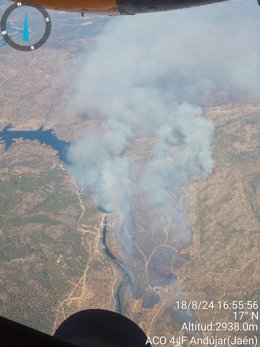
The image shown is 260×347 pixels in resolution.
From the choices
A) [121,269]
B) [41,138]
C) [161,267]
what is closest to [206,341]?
[161,267]

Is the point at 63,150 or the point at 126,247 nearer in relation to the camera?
the point at 126,247

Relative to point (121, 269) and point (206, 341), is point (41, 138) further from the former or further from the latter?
point (206, 341)

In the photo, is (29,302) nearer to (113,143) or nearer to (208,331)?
(208,331)

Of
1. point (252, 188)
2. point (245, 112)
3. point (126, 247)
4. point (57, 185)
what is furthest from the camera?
point (245, 112)

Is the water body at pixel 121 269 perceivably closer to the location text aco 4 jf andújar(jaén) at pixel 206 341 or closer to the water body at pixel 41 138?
the location text aco 4 jf andújar(jaén) at pixel 206 341

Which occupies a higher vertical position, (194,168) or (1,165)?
(1,165)

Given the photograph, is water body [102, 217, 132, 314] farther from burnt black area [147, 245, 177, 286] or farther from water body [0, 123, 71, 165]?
water body [0, 123, 71, 165]

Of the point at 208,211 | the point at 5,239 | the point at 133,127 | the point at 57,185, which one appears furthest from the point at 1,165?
the point at 208,211

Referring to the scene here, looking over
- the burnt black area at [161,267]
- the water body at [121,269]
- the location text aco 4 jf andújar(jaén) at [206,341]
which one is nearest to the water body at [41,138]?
A: the water body at [121,269]
